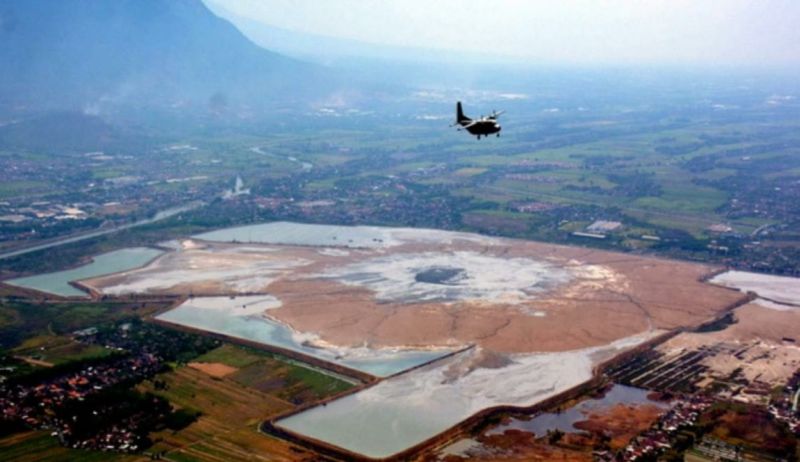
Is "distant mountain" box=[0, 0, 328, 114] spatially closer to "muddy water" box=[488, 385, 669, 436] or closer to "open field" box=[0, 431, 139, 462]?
"open field" box=[0, 431, 139, 462]

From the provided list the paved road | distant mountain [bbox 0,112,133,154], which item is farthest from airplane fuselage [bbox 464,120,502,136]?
distant mountain [bbox 0,112,133,154]

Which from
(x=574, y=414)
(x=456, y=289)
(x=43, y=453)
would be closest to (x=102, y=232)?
(x=456, y=289)

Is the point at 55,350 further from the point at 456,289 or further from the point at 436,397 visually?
the point at 456,289

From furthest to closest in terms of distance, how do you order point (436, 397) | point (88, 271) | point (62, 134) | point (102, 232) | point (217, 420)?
1. point (62, 134)
2. point (102, 232)
3. point (88, 271)
4. point (436, 397)
5. point (217, 420)

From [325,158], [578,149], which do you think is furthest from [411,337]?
[578,149]

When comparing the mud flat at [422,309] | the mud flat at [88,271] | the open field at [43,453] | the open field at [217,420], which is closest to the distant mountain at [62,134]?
the mud flat at [88,271]

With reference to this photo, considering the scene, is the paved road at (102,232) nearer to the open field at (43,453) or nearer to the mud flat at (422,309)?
the mud flat at (422,309)
